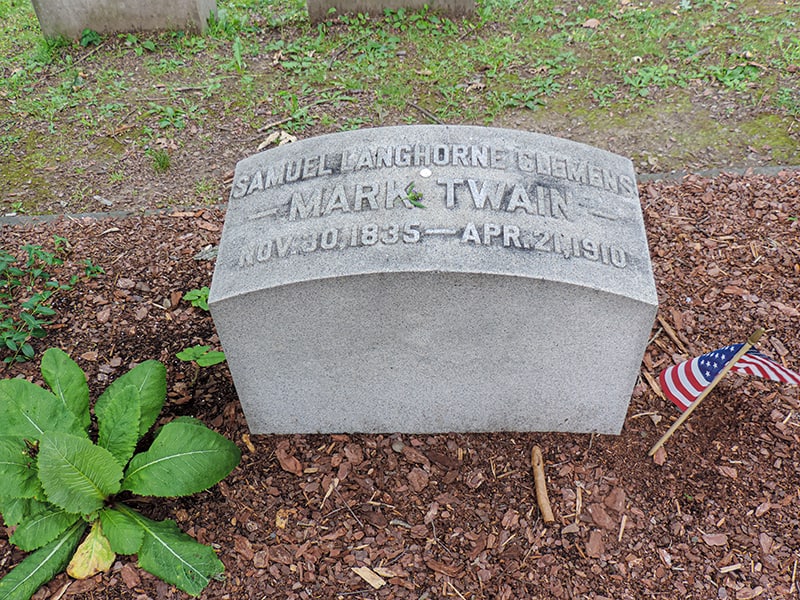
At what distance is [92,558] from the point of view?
253 cm

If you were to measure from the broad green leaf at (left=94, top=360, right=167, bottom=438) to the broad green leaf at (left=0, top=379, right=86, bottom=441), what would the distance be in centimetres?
14

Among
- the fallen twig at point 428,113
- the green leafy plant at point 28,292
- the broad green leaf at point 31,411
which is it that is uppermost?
the broad green leaf at point 31,411

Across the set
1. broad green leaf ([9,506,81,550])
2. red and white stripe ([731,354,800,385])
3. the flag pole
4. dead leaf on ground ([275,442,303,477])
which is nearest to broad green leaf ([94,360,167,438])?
broad green leaf ([9,506,81,550])

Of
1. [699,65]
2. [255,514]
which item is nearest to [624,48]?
[699,65]

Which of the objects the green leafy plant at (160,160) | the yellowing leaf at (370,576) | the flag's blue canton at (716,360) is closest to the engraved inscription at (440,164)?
the flag's blue canton at (716,360)

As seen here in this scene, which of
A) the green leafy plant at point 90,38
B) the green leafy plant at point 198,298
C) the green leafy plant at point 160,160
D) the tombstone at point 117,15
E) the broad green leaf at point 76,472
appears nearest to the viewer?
the broad green leaf at point 76,472

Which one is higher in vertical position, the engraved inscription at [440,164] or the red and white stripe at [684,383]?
the engraved inscription at [440,164]

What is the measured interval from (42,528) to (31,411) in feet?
1.47

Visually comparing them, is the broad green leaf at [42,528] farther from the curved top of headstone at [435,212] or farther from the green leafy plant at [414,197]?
the green leafy plant at [414,197]

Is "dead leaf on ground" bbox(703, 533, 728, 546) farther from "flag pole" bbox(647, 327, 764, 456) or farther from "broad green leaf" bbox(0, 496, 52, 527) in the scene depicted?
"broad green leaf" bbox(0, 496, 52, 527)

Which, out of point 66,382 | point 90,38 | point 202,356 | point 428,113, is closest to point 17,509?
point 66,382

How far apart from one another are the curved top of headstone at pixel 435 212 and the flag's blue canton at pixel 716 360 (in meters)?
0.45

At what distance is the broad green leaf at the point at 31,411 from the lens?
Result: 2654mm

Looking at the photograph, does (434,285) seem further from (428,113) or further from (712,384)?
(428,113)
